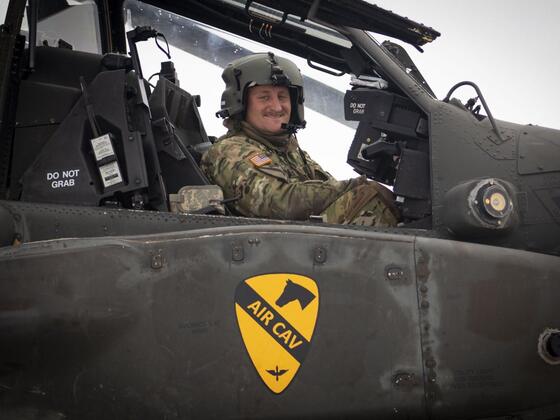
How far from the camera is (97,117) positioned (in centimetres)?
366

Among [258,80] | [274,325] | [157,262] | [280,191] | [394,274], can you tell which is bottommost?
[274,325]

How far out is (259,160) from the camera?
392 cm

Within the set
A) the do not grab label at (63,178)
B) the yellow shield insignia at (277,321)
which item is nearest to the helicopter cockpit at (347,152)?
the do not grab label at (63,178)

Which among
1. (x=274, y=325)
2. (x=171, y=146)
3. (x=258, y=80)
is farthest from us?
(x=258, y=80)

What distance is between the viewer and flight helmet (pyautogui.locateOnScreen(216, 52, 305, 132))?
4.35 m

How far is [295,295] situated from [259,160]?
112 cm

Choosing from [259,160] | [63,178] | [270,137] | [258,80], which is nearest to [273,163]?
[259,160]

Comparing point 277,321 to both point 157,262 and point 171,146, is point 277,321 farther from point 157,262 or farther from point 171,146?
point 171,146

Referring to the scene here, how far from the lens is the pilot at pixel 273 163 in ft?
12.0

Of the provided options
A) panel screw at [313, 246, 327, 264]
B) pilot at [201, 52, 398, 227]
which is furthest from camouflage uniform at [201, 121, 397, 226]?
panel screw at [313, 246, 327, 264]

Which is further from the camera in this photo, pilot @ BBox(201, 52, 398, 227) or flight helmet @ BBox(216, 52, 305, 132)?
flight helmet @ BBox(216, 52, 305, 132)

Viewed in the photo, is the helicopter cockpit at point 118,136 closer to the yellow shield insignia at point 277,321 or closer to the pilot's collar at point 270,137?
the pilot's collar at point 270,137

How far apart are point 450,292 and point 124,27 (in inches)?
127

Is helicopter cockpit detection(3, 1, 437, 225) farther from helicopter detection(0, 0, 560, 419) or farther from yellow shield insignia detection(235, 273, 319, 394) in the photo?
yellow shield insignia detection(235, 273, 319, 394)
